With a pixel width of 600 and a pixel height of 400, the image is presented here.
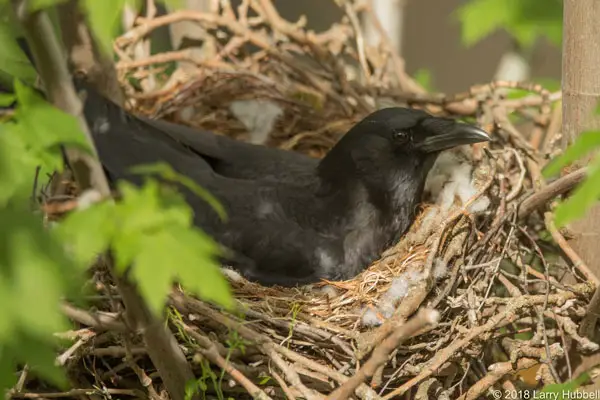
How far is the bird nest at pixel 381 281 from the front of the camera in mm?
1820

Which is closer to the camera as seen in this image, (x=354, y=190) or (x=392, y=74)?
(x=354, y=190)

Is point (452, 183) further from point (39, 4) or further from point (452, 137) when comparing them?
point (39, 4)

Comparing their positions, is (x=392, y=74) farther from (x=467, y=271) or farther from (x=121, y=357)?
(x=121, y=357)

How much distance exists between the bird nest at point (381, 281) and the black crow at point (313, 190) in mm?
80

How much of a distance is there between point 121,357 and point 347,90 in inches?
58.8

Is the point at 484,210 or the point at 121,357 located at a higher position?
the point at 484,210

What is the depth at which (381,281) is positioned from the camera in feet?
7.41

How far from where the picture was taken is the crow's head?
2.40 m

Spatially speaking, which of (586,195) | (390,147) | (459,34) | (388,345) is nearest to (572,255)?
(390,147)

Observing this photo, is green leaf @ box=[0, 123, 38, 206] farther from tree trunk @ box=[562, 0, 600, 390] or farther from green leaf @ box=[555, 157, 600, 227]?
tree trunk @ box=[562, 0, 600, 390]

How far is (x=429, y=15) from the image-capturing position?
4.71m

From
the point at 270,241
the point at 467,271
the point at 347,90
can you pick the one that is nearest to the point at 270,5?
the point at 347,90

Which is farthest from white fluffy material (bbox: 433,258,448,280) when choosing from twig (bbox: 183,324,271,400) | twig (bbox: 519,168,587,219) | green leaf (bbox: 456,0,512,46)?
green leaf (bbox: 456,0,512,46)

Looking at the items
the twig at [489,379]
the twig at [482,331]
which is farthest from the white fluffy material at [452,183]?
the twig at [489,379]
